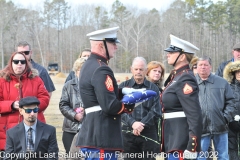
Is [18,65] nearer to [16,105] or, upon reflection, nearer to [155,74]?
[16,105]

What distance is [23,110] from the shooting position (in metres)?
5.14

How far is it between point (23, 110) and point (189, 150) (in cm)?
223

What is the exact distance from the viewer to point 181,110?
4.18 meters

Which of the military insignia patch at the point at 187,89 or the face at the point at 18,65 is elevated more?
the face at the point at 18,65

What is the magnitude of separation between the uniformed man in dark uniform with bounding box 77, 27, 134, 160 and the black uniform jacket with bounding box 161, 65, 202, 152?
1.70 feet

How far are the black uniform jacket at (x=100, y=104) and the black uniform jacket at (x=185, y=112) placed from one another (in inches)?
22.3

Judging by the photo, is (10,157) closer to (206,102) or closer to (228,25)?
(206,102)

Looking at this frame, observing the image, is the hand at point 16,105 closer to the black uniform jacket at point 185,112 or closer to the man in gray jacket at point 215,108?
the black uniform jacket at point 185,112

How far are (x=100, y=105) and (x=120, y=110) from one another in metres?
0.20

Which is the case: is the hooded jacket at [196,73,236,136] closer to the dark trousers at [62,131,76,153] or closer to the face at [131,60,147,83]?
the face at [131,60,147,83]

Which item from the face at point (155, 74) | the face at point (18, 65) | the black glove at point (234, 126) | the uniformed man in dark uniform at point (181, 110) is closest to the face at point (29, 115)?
the face at point (18, 65)

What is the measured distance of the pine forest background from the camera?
6525 centimetres

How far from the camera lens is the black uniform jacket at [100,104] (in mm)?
3805

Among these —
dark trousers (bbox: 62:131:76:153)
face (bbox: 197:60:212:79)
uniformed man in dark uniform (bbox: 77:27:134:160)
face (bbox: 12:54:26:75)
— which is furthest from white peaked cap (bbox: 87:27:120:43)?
face (bbox: 197:60:212:79)
